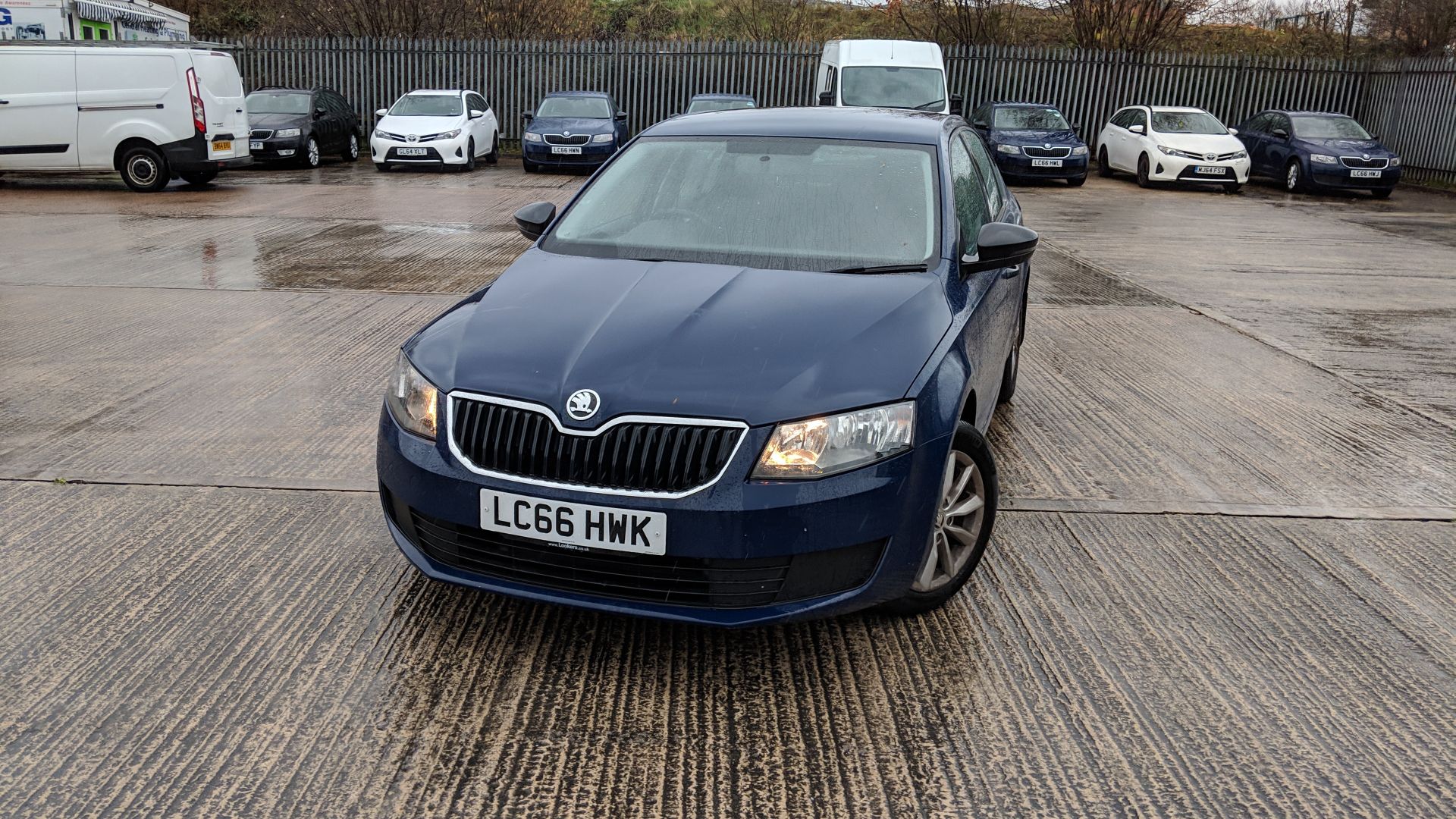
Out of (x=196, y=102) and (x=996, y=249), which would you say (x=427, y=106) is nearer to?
(x=196, y=102)

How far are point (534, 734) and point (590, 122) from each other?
19.4 m

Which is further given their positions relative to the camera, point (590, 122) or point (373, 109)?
point (373, 109)

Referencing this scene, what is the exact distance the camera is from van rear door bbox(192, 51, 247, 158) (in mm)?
16438

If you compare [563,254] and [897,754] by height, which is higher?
[563,254]

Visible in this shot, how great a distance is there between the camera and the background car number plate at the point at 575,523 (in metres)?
3.04

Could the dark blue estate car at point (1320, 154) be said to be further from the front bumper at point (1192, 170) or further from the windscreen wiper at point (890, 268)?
the windscreen wiper at point (890, 268)

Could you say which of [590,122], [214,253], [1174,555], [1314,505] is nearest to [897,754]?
[1174,555]

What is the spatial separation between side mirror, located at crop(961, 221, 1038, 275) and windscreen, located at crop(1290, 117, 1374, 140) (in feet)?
63.7

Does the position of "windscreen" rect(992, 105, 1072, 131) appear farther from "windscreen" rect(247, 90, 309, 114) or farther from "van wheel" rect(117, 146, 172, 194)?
"van wheel" rect(117, 146, 172, 194)

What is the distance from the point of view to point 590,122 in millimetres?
21312

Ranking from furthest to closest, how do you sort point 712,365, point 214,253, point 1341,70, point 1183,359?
point 1341,70 → point 214,253 → point 1183,359 → point 712,365

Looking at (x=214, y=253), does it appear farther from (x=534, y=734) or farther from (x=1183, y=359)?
(x=534, y=734)

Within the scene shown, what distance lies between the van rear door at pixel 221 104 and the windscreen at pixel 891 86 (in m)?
9.10

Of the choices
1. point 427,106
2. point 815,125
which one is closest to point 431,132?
point 427,106
